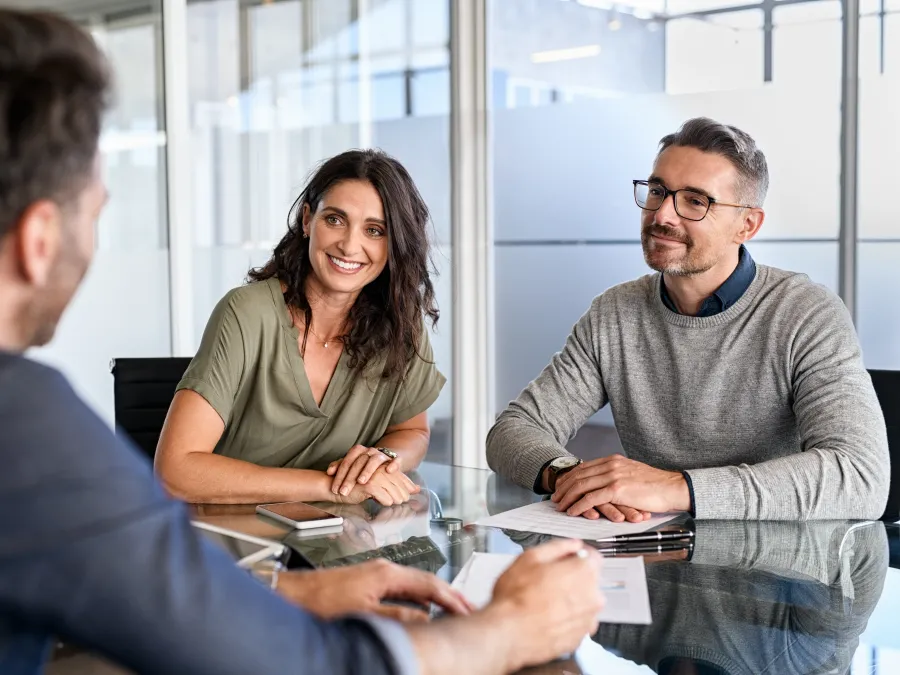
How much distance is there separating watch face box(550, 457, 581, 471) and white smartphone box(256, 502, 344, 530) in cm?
50

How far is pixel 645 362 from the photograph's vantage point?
250 cm

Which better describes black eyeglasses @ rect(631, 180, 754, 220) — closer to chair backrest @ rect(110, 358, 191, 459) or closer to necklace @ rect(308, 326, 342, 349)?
necklace @ rect(308, 326, 342, 349)

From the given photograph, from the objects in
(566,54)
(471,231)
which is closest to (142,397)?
(471,231)

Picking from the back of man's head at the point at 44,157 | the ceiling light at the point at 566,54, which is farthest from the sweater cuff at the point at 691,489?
the ceiling light at the point at 566,54

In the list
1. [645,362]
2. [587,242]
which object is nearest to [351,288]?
[645,362]

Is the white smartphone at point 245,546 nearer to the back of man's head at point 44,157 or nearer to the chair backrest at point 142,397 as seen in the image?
the back of man's head at point 44,157

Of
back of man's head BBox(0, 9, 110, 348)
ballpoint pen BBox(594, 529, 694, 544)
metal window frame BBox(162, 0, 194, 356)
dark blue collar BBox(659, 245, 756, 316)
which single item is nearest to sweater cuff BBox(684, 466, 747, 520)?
ballpoint pen BBox(594, 529, 694, 544)

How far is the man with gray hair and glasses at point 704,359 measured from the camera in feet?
7.13

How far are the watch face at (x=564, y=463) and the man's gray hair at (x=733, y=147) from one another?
824 mm

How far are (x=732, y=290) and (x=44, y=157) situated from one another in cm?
188

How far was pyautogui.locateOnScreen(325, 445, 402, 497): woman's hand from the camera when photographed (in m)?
2.08

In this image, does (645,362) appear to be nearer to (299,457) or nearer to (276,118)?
(299,457)

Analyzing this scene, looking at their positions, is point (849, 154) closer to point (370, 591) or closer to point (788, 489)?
point (788, 489)

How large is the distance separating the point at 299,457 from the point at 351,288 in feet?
1.43
